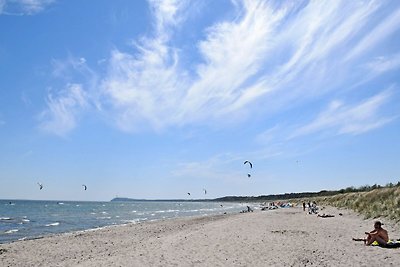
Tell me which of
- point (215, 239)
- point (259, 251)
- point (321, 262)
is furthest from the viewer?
point (215, 239)

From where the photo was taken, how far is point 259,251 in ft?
40.2

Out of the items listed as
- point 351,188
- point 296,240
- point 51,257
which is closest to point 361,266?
point 296,240

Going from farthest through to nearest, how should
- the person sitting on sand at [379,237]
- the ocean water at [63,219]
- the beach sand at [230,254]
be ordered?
the ocean water at [63,219]
the person sitting on sand at [379,237]
the beach sand at [230,254]

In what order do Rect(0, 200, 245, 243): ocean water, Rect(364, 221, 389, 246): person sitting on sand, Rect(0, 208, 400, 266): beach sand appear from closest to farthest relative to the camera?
Rect(0, 208, 400, 266): beach sand
Rect(364, 221, 389, 246): person sitting on sand
Rect(0, 200, 245, 243): ocean water

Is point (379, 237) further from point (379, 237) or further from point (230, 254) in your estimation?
point (230, 254)

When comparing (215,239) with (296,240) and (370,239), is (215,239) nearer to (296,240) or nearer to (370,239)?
(296,240)

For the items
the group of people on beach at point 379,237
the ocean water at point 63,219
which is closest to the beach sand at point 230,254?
the group of people on beach at point 379,237

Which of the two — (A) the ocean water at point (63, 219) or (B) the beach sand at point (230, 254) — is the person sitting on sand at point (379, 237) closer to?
(B) the beach sand at point (230, 254)

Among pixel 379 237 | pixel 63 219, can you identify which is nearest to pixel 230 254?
pixel 379 237

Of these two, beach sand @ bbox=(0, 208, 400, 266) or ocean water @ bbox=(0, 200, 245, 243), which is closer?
beach sand @ bbox=(0, 208, 400, 266)

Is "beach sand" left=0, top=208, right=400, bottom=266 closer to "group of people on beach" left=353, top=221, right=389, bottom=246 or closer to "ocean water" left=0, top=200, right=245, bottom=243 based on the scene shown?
"group of people on beach" left=353, top=221, right=389, bottom=246

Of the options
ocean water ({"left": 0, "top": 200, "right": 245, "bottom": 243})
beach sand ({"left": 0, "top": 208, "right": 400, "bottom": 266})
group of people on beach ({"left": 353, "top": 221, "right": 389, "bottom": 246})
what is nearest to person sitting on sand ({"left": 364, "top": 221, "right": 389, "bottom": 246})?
group of people on beach ({"left": 353, "top": 221, "right": 389, "bottom": 246})

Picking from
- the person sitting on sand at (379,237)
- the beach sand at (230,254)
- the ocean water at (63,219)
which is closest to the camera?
the beach sand at (230,254)

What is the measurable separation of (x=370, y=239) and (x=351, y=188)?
63049 mm
